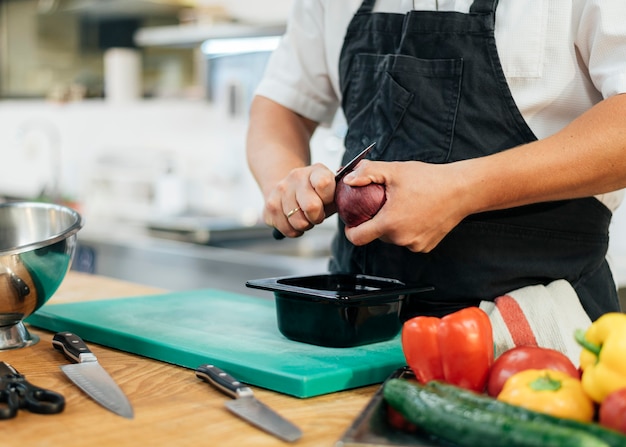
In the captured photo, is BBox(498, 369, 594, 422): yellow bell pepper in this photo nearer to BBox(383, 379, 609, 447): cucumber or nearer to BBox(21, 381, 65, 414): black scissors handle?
BBox(383, 379, 609, 447): cucumber

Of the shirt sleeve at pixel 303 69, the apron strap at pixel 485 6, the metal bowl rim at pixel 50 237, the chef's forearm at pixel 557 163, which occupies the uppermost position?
the apron strap at pixel 485 6

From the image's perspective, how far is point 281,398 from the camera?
0.97 meters

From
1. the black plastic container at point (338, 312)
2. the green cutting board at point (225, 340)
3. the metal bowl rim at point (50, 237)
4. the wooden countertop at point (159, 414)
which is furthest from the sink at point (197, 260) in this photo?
the wooden countertop at point (159, 414)

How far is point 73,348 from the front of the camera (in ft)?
3.65

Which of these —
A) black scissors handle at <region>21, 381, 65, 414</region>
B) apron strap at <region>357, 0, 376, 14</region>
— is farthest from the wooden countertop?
apron strap at <region>357, 0, 376, 14</region>

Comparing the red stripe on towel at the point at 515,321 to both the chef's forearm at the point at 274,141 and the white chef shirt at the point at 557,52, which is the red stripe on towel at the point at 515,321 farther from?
the chef's forearm at the point at 274,141

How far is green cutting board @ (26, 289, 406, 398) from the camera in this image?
3.31ft

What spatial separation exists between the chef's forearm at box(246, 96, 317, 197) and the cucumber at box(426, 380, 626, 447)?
2.13 ft

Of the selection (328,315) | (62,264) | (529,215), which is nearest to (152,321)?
(62,264)

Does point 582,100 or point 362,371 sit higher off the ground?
point 582,100

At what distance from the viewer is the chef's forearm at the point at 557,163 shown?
1034 millimetres

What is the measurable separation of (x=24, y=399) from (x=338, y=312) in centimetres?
40

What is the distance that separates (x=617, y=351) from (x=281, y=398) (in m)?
0.38

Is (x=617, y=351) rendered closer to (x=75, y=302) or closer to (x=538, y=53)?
(x=538, y=53)
